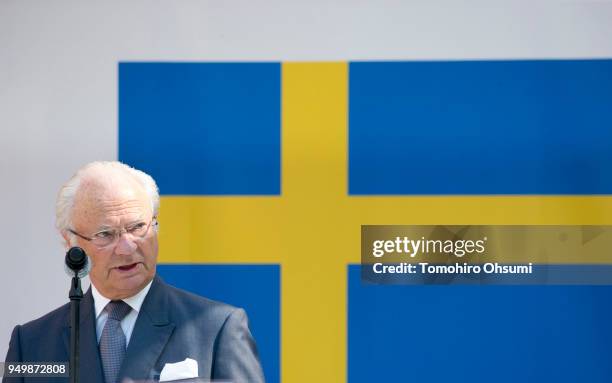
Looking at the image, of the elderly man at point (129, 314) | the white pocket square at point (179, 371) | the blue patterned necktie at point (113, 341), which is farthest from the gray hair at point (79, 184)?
the white pocket square at point (179, 371)

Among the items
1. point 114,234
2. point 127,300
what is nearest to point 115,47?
point 114,234

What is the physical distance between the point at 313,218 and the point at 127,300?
51 cm

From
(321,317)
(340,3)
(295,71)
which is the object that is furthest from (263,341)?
(340,3)

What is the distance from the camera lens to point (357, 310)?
211 centimetres

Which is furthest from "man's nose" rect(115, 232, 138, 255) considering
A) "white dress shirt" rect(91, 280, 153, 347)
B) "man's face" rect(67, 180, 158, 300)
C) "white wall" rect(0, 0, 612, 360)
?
"white wall" rect(0, 0, 612, 360)

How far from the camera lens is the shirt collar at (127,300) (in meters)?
2.06

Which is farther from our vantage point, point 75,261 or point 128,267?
point 128,267

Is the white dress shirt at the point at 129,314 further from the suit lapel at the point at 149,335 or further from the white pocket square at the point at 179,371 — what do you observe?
the white pocket square at the point at 179,371

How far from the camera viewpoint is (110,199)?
2.06 metres

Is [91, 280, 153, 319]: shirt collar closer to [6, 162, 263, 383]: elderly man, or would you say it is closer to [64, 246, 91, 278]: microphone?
[6, 162, 263, 383]: elderly man

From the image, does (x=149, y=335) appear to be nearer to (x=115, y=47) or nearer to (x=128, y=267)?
(x=128, y=267)

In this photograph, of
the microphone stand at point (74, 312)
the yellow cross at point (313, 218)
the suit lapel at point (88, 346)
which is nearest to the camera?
the microphone stand at point (74, 312)

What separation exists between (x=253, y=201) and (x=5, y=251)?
67 cm

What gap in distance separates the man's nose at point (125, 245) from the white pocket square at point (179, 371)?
294mm
